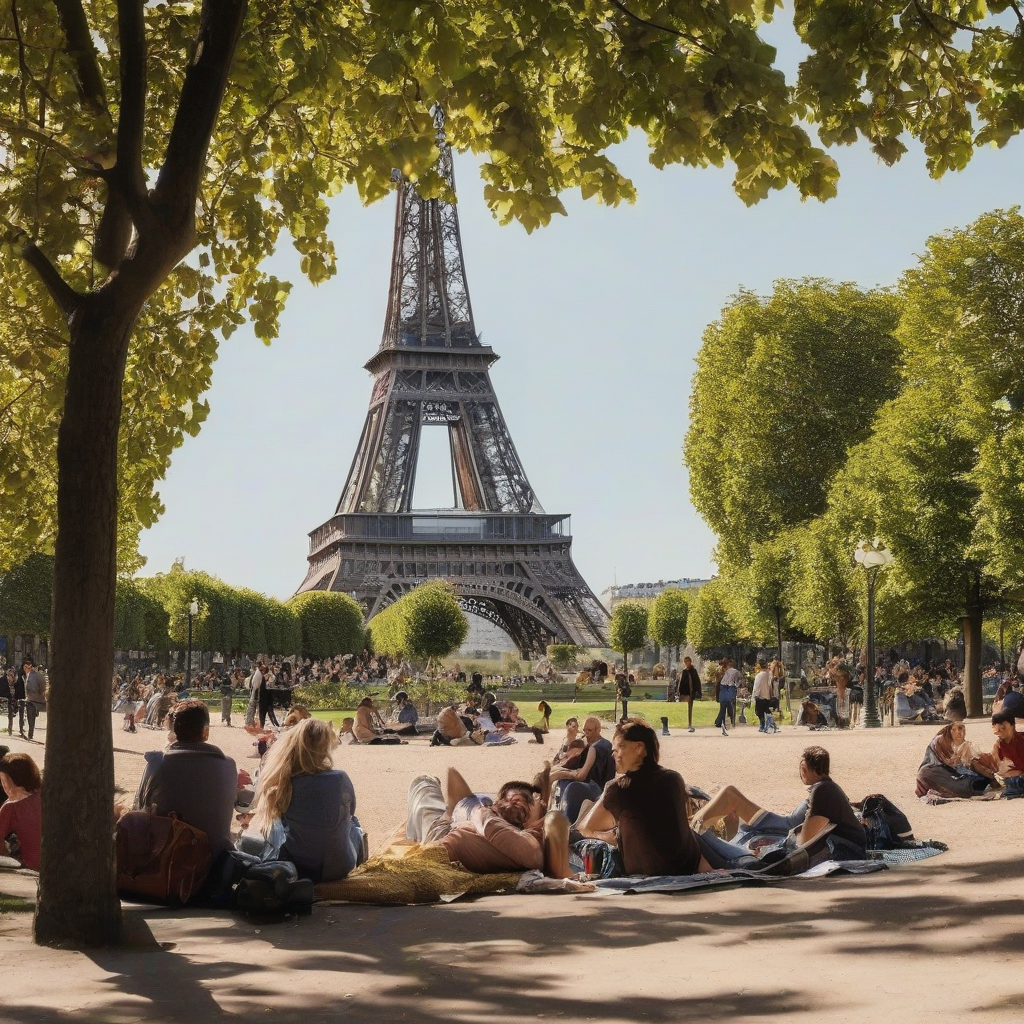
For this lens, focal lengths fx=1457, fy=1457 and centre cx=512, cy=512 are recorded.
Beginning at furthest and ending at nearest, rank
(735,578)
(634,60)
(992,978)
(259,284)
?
(735,578) → (259,284) → (634,60) → (992,978)

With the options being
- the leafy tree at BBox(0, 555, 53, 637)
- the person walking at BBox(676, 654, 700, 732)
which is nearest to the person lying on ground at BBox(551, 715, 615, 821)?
the person walking at BBox(676, 654, 700, 732)

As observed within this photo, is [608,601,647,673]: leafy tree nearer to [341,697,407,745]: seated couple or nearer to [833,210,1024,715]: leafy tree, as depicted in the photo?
[833,210,1024,715]: leafy tree

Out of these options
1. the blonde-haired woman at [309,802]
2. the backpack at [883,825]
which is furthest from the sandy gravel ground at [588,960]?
the backpack at [883,825]

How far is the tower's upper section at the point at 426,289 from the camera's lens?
8238 cm

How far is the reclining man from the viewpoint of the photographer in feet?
30.2

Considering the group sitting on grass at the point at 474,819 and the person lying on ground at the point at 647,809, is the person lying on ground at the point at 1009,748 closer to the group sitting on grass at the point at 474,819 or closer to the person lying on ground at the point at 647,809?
the group sitting on grass at the point at 474,819

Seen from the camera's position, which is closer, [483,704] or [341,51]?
[341,51]

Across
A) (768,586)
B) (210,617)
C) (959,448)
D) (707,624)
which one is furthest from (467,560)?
(959,448)

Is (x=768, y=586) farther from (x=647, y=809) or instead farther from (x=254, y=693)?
(x=647, y=809)

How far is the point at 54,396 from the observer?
11.9 m

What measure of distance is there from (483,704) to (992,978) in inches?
1202

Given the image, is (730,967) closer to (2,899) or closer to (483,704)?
(2,899)

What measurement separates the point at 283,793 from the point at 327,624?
2983 inches

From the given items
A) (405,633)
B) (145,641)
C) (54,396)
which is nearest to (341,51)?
(54,396)
